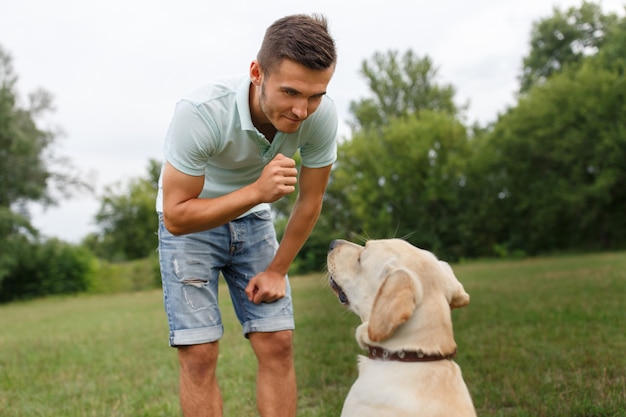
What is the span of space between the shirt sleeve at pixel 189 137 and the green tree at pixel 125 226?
2112 inches

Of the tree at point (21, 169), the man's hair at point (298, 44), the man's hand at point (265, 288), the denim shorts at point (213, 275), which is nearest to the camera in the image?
the man's hair at point (298, 44)

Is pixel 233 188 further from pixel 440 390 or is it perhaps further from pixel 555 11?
pixel 555 11

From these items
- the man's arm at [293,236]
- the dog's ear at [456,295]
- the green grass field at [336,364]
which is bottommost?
the green grass field at [336,364]

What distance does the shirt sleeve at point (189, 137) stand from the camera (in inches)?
135

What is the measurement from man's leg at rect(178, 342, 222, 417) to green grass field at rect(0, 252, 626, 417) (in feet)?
2.82

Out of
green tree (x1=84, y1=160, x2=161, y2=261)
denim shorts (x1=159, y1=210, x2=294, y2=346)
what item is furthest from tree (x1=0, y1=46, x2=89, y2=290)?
denim shorts (x1=159, y1=210, x2=294, y2=346)

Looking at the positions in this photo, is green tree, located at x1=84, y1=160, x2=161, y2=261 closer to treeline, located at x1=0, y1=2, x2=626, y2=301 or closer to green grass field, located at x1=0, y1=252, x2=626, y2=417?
treeline, located at x1=0, y1=2, x2=626, y2=301

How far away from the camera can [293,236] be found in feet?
13.6

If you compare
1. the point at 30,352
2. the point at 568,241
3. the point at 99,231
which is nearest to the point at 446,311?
the point at 30,352

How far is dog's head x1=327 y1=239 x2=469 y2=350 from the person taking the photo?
2.86 m

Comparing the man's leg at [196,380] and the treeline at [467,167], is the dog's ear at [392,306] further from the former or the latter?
the treeline at [467,167]

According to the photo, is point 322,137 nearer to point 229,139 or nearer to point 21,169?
point 229,139

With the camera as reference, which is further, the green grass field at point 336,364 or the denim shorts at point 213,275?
the green grass field at point 336,364

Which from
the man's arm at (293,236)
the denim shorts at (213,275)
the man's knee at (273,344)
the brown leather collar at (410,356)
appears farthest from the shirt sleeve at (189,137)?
the brown leather collar at (410,356)
